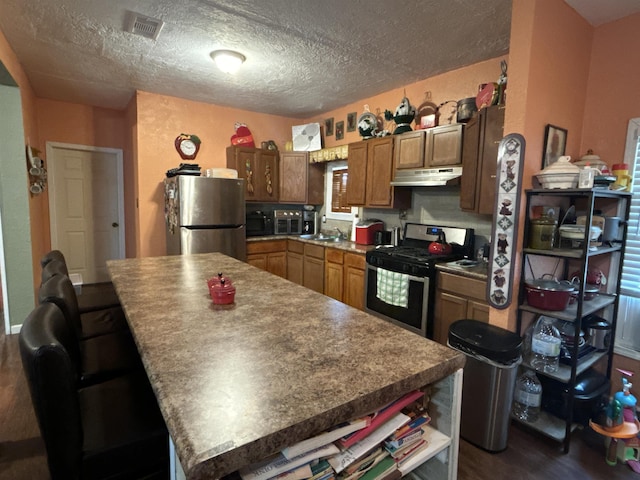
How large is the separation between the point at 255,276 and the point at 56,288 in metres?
0.94

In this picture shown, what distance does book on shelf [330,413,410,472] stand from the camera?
2.69 ft

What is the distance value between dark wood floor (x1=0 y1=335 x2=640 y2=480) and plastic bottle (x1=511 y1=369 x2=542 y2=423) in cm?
10

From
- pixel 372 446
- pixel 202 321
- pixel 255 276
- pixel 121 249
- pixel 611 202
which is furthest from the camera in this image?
pixel 121 249

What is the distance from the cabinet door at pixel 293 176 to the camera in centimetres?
461

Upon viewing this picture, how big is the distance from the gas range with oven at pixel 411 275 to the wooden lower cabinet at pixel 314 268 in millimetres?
819

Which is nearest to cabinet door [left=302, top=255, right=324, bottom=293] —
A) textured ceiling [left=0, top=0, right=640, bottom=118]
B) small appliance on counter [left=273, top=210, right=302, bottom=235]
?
small appliance on counter [left=273, top=210, right=302, bottom=235]

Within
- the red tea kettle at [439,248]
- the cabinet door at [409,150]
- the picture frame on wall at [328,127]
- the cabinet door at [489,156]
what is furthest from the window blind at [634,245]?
the picture frame on wall at [328,127]

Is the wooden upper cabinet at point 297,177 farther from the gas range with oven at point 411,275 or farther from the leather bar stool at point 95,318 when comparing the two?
the leather bar stool at point 95,318

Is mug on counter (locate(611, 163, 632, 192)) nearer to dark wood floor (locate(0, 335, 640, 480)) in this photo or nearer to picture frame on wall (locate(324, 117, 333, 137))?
dark wood floor (locate(0, 335, 640, 480))

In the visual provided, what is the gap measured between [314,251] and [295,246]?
1.41 ft

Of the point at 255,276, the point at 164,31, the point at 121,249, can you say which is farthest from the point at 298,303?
the point at 121,249

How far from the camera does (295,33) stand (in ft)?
8.16

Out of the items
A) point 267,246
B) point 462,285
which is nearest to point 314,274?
point 267,246

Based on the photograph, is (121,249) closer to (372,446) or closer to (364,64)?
(364,64)
